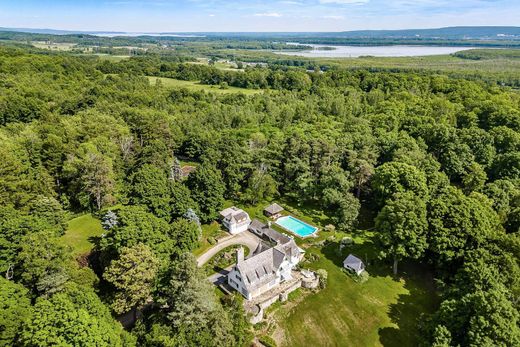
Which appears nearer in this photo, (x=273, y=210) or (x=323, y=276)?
(x=323, y=276)

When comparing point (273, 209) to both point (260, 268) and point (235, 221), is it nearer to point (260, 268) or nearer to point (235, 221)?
point (235, 221)

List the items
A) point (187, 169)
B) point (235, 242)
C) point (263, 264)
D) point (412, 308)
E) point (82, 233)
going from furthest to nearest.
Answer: point (187, 169), point (235, 242), point (82, 233), point (263, 264), point (412, 308)

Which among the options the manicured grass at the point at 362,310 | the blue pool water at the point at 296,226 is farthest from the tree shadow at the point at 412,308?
the blue pool water at the point at 296,226

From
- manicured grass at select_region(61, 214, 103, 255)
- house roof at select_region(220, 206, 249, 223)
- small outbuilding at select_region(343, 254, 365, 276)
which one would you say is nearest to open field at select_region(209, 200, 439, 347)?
small outbuilding at select_region(343, 254, 365, 276)

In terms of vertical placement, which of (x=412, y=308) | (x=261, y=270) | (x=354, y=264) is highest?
→ (x=261, y=270)

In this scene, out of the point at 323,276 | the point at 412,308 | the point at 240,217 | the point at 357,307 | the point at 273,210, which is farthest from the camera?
the point at 273,210

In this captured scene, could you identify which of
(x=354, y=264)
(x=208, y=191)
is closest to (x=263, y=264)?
(x=354, y=264)

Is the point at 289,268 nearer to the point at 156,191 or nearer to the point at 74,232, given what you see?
the point at 156,191

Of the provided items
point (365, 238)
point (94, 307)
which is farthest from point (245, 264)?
point (365, 238)
